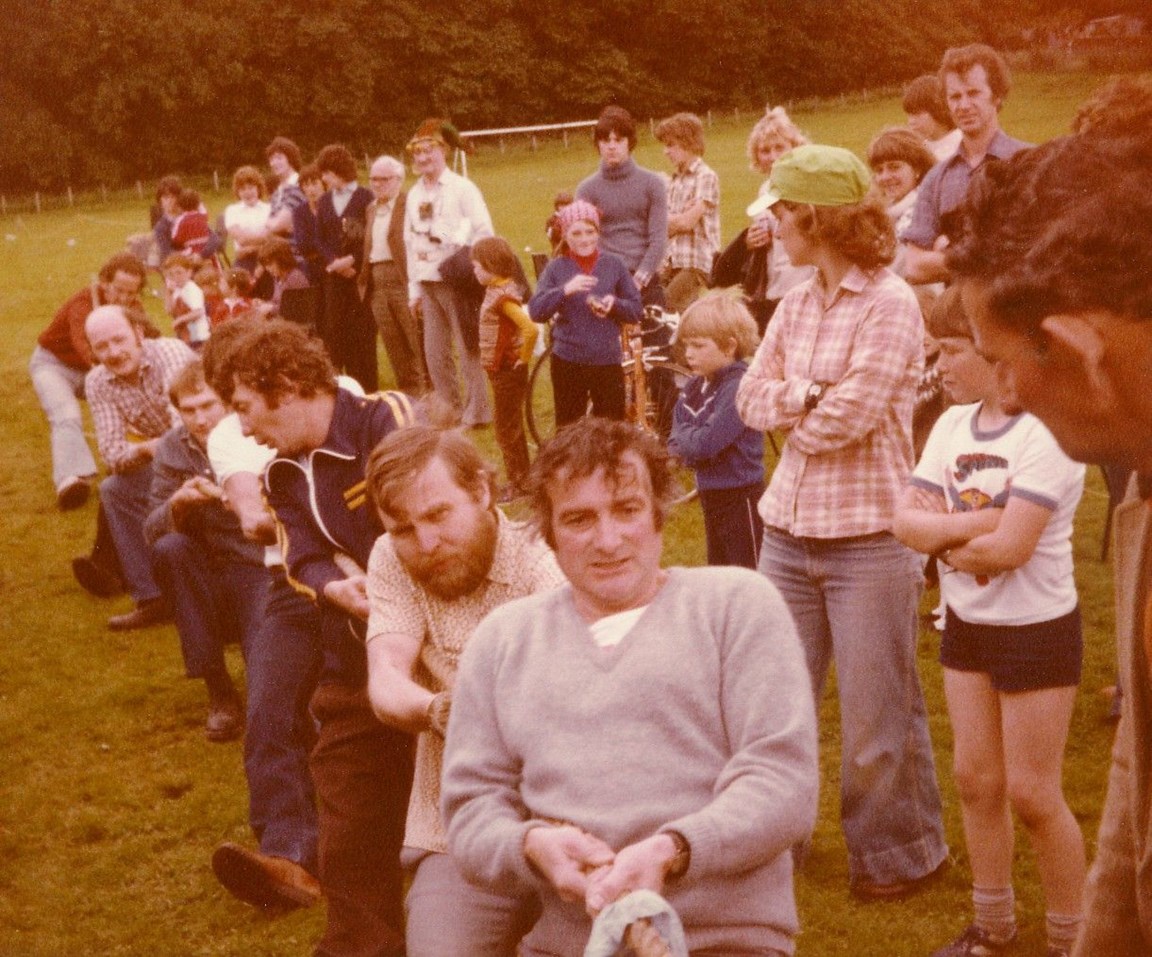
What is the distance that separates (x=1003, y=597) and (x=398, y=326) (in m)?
7.91

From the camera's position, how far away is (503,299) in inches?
333

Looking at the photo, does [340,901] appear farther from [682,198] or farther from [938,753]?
[682,198]

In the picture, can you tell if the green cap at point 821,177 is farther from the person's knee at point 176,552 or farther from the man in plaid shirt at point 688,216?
the man in plaid shirt at point 688,216

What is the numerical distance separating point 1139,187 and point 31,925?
13.9 ft

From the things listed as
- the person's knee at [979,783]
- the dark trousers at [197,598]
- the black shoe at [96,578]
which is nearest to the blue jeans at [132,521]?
the black shoe at [96,578]

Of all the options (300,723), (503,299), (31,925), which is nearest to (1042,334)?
(300,723)

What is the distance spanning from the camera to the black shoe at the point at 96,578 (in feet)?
25.7

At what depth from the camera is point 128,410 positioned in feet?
22.8

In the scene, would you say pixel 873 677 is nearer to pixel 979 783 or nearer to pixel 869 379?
pixel 979 783

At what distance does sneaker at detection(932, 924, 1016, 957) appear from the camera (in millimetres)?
3568

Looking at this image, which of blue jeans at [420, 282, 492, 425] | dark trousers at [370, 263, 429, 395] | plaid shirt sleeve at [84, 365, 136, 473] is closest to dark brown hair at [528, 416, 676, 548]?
plaid shirt sleeve at [84, 365, 136, 473]

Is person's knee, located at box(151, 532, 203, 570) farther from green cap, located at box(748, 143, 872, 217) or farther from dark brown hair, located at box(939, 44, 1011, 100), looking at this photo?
dark brown hair, located at box(939, 44, 1011, 100)

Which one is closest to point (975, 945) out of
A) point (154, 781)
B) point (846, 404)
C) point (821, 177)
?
point (846, 404)

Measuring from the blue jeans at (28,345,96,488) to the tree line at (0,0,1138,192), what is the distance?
9.31 ft
